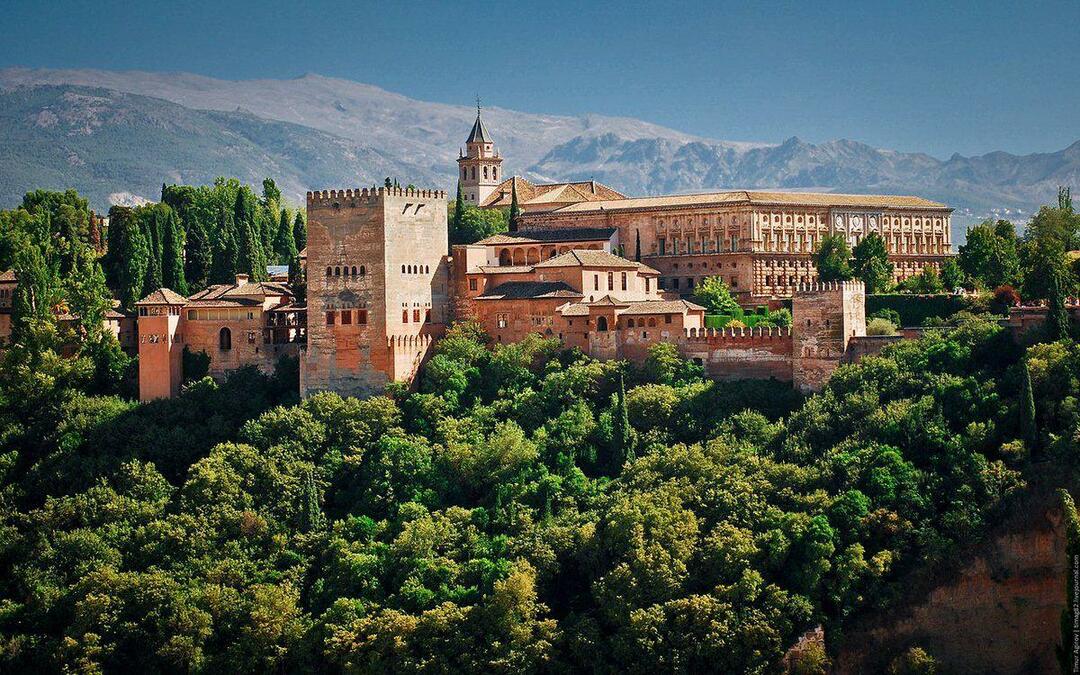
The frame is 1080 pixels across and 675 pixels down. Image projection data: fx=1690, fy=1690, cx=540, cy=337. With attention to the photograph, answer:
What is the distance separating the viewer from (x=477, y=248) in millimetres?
58594

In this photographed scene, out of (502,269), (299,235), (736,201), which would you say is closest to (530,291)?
(502,269)

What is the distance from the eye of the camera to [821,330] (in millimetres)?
51719

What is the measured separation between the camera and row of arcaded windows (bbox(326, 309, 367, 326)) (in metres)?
54.9

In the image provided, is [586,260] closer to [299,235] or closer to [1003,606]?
[299,235]

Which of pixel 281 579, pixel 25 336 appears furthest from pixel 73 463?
pixel 281 579

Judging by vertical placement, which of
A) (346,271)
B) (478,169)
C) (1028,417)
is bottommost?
(1028,417)

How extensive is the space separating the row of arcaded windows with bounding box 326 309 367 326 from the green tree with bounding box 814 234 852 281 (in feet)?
63.3

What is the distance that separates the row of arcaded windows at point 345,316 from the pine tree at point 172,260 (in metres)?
11.0

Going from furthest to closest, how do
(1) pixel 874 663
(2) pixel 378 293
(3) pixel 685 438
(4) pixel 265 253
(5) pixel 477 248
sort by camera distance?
(4) pixel 265 253 < (5) pixel 477 248 < (2) pixel 378 293 < (3) pixel 685 438 < (1) pixel 874 663

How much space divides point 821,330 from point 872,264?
12.9m

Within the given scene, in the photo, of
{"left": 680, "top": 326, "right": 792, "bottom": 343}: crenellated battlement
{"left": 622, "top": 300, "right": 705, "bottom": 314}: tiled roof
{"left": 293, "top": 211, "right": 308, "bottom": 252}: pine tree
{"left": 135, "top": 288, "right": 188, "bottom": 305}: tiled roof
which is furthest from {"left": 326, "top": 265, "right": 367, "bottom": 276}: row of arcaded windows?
{"left": 293, "top": 211, "right": 308, "bottom": 252}: pine tree

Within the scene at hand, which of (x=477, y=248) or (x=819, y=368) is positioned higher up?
(x=477, y=248)

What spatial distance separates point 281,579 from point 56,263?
21040 millimetres

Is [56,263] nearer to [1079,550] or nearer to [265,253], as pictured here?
[265,253]
